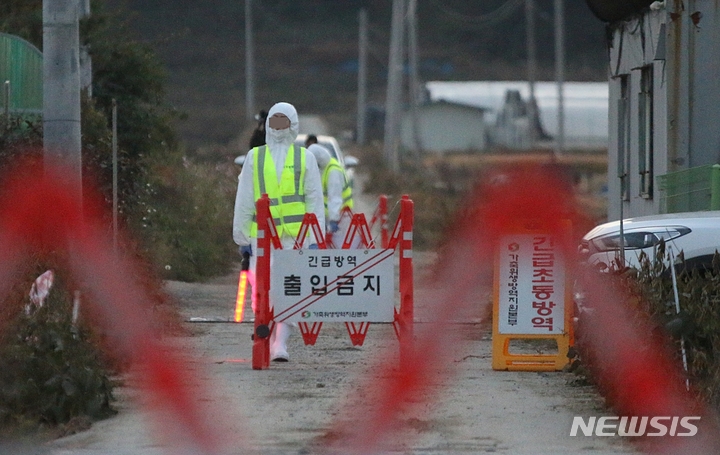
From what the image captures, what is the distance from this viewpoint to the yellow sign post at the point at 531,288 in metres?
9.84

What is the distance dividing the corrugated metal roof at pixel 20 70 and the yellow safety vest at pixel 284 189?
529 cm

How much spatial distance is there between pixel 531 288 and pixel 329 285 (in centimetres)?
138

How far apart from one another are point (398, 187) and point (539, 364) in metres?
29.2

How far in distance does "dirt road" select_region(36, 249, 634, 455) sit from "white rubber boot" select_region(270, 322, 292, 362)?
74mm

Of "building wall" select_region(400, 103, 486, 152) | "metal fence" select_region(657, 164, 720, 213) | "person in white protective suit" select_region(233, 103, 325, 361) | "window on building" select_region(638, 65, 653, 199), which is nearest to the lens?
"person in white protective suit" select_region(233, 103, 325, 361)

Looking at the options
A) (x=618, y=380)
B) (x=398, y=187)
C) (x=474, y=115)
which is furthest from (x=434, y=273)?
(x=474, y=115)

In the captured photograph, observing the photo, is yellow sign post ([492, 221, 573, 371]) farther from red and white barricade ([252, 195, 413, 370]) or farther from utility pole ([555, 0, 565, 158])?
utility pole ([555, 0, 565, 158])

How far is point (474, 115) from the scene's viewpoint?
241 feet

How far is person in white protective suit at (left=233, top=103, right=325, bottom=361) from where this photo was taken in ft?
33.9

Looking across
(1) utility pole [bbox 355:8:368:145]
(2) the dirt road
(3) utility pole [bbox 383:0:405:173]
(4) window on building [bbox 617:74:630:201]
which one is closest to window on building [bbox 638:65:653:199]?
(4) window on building [bbox 617:74:630:201]

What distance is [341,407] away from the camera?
8.56 meters

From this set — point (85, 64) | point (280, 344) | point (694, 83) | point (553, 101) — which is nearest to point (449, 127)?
point (553, 101)

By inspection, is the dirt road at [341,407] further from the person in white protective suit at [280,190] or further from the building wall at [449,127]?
the building wall at [449,127]

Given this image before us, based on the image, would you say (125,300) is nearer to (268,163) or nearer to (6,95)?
(268,163)
